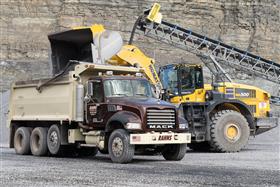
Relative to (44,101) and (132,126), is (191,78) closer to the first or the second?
(44,101)

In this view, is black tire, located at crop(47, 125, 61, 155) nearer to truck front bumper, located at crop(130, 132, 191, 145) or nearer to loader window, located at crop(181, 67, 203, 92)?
truck front bumper, located at crop(130, 132, 191, 145)

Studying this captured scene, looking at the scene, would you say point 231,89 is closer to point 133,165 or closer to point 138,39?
point 133,165

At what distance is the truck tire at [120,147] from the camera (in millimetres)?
13180

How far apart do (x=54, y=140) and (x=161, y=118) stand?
12.2 feet

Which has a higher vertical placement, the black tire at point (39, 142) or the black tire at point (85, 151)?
the black tire at point (39, 142)

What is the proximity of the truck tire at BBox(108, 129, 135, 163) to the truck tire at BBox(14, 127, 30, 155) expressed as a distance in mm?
4357

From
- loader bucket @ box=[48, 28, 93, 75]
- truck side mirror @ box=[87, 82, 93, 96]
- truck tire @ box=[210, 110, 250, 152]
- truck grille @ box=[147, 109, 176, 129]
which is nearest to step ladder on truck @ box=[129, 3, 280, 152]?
truck tire @ box=[210, 110, 250, 152]

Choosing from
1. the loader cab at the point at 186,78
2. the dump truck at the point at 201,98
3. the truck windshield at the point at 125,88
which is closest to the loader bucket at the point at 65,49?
the dump truck at the point at 201,98

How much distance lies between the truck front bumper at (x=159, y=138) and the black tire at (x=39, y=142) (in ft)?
13.2

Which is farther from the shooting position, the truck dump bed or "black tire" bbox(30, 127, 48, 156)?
"black tire" bbox(30, 127, 48, 156)

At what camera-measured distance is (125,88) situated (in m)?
14.6

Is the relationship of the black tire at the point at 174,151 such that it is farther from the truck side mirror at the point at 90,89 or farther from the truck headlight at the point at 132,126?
the truck side mirror at the point at 90,89

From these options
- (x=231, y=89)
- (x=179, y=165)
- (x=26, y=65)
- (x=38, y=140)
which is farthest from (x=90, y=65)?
(x=26, y=65)

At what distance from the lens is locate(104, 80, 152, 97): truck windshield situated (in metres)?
14.4
